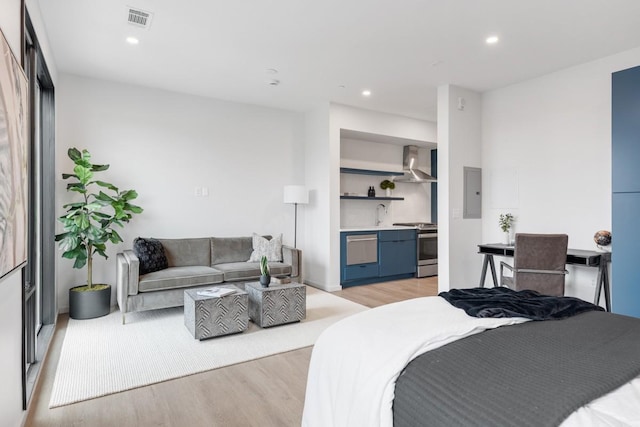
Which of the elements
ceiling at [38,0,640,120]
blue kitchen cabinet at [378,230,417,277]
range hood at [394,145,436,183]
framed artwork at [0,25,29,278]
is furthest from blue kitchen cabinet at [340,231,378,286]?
framed artwork at [0,25,29,278]

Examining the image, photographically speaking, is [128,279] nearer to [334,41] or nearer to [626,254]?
[334,41]

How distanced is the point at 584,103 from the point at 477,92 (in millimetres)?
1278

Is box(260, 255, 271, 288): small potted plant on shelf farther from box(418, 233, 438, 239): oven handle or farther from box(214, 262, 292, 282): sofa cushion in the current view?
box(418, 233, 438, 239): oven handle

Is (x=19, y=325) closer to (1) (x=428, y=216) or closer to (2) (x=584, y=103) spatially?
(2) (x=584, y=103)

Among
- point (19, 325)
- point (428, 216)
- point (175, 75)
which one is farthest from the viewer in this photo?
point (428, 216)

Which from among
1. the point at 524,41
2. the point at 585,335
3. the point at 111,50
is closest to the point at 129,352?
the point at 111,50

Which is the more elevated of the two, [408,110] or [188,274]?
[408,110]

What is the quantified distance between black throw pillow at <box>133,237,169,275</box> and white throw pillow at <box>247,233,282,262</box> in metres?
1.12

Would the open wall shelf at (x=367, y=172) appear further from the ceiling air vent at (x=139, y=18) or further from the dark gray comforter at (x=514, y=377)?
the dark gray comforter at (x=514, y=377)

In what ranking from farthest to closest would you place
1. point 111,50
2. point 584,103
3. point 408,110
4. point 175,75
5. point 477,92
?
point 408,110 < point 477,92 < point 175,75 < point 584,103 < point 111,50

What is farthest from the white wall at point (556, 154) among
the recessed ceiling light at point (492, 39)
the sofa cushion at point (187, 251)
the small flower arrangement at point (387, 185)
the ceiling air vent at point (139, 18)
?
the ceiling air vent at point (139, 18)

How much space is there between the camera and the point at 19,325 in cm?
198

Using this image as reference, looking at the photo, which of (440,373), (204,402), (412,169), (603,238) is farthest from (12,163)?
(412,169)

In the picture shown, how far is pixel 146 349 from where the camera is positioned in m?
3.08
